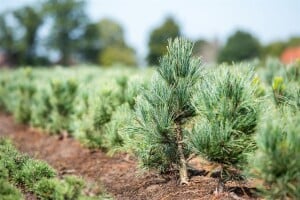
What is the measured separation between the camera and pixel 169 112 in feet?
18.5

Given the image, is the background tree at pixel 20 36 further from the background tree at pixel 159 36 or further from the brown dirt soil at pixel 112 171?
the brown dirt soil at pixel 112 171

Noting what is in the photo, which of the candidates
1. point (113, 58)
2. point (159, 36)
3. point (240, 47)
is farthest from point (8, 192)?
point (240, 47)

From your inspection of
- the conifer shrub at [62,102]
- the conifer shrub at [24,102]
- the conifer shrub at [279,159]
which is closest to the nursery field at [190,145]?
the conifer shrub at [279,159]

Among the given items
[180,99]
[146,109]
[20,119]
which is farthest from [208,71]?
[20,119]

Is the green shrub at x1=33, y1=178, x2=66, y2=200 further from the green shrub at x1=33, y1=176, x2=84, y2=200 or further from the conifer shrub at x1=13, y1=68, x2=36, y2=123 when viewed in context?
the conifer shrub at x1=13, y1=68, x2=36, y2=123

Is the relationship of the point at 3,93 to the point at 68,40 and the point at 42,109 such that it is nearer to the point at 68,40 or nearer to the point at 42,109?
the point at 42,109

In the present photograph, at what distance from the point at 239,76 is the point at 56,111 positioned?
6.33 meters

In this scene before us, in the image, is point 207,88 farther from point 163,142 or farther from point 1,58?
point 1,58

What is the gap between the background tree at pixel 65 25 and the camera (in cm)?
5584

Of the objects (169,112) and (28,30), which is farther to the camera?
(28,30)

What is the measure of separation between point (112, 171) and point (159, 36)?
51.5 m

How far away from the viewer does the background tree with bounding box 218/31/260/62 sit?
57.1m

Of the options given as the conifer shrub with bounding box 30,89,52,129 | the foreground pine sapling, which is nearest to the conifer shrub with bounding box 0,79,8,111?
the conifer shrub with bounding box 30,89,52,129

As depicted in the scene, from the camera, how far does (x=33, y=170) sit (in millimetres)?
5141
